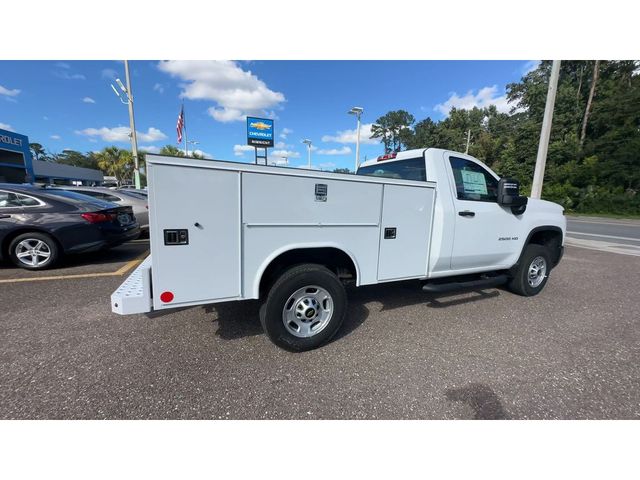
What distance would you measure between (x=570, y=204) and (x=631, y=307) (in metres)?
28.5

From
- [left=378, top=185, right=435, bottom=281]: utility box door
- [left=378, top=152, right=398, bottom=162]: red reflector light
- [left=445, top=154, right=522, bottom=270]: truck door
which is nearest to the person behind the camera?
[left=378, top=185, right=435, bottom=281]: utility box door

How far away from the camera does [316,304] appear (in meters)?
2.89

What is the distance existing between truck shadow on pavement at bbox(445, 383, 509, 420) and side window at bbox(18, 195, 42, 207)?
7195 mm

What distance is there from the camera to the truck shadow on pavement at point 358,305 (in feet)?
10.7

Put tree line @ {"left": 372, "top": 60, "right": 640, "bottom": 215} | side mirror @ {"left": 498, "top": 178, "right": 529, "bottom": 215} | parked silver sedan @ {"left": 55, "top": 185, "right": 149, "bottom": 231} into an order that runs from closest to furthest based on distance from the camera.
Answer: side mirror @ {"left": 498, "top": 178, "right": 529, "bottom": 215} → parked silver sedan @ {"left": 55, "top": 185, "right": 149, "bottom": 231} → tree line @ {"left": 372, "top": 60, "right": 640, "bottom": 215}

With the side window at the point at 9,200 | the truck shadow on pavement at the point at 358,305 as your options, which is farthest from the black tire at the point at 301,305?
the side window at the point at 9,200

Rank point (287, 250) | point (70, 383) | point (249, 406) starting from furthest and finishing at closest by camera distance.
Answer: point (287, 250)
point (70, 383)
point (249, 406)

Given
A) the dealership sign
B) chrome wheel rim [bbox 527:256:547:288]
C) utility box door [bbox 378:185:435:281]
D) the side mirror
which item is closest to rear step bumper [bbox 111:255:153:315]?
utility box door [bbox 378:185:435:281]

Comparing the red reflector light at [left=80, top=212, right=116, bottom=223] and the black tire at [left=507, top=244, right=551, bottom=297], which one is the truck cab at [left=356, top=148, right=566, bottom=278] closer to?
the black tire at [left=507, top=244, right=551, bottom=297]

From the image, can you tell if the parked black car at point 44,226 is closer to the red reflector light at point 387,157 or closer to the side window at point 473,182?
the red reflector light at point 387,157

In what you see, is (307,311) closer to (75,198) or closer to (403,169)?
(403,169)

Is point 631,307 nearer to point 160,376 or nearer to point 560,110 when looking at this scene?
point 160,376

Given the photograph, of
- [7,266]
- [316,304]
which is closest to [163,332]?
[316,304]

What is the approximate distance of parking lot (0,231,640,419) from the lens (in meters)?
2.15
